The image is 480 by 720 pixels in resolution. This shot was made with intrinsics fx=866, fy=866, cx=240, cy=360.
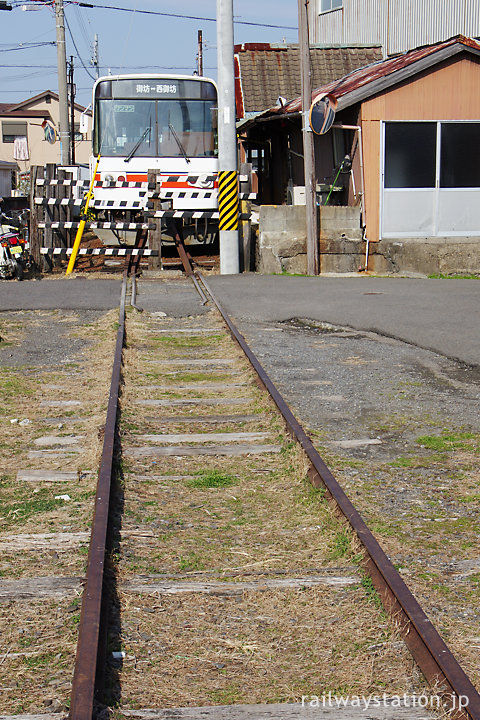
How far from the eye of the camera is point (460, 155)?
17.8 m

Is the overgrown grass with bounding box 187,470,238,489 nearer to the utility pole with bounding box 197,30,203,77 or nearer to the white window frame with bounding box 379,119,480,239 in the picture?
the white window frame with bounding box 379,119,480,239

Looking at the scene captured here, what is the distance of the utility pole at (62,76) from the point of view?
29.5 metres

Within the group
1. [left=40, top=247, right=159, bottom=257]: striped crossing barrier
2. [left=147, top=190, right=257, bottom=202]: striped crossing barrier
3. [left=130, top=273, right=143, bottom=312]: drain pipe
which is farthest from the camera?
[left=147, top=190, right=257, bottom=202]: striped crossing barrier

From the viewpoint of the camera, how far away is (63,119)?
98.9 feet

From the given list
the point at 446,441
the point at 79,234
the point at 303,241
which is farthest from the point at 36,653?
the point at 303,241

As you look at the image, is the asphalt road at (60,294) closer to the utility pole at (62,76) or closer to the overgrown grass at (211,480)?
the overgrown grass at (211,480)

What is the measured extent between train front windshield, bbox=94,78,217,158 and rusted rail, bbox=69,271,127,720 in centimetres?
1323

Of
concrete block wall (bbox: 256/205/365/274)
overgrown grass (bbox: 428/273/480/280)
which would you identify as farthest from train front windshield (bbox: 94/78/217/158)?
overgrown grass (bbox: 428/273/480/280)

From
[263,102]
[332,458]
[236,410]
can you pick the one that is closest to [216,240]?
[263,102]

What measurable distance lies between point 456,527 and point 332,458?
51.5 inches

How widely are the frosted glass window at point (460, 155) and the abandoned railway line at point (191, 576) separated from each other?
12.1m

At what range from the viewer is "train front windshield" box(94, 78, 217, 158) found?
1764cm

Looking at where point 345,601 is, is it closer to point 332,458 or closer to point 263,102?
point 332,458

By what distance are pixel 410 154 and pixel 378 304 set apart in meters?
5.87
